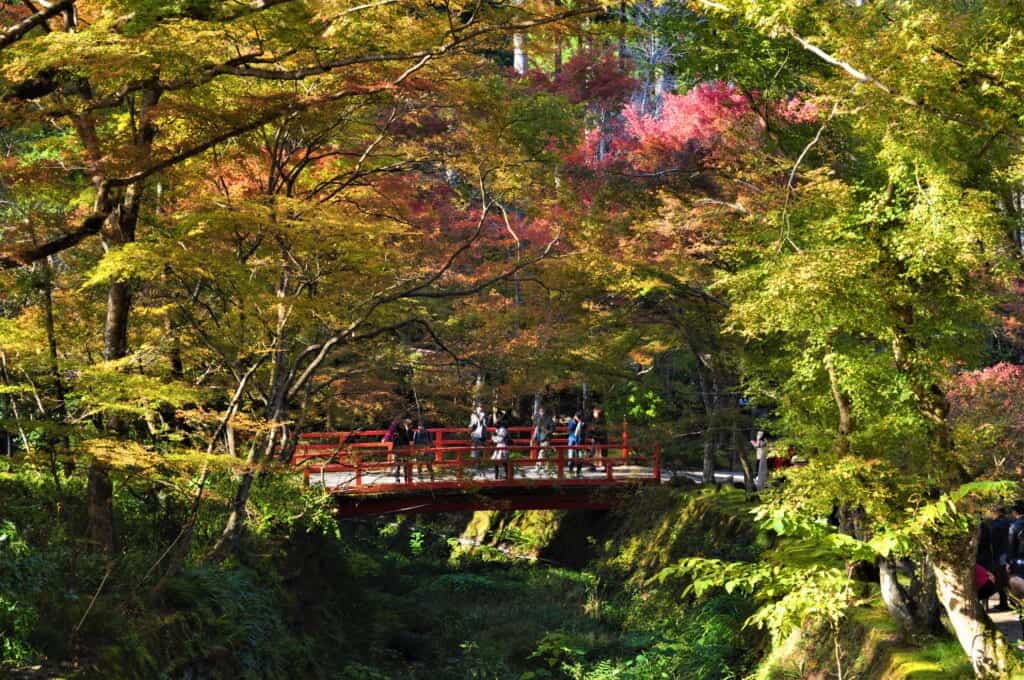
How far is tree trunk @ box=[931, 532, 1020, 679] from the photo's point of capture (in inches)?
406

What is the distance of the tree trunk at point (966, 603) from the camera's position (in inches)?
406

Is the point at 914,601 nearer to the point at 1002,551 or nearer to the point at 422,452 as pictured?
the point at 1002,551

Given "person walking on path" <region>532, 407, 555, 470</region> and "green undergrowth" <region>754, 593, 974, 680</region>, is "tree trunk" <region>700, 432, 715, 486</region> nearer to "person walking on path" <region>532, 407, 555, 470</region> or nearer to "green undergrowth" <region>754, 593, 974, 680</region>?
"person walking on path" <region>532, 407, 555, 470</region>

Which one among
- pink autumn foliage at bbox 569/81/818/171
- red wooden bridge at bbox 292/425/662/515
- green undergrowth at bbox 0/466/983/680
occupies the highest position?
pink autumn foliage at bbox 569/81/818/171

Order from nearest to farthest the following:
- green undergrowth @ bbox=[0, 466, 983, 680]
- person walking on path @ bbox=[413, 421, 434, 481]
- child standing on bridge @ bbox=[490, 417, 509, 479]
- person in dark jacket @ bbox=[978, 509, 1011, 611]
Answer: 1. green undergrowth @ bbox=[0, 466, 983, 680]
2. person in dark jacket @ bbox=[978, 509, 1011, 611]
3. person walking on path @ bbox=[413, 421, 434, 481]
4. child standing on bridge @ bbox=[490, 417, 509, 479]

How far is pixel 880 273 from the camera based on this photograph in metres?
10.8

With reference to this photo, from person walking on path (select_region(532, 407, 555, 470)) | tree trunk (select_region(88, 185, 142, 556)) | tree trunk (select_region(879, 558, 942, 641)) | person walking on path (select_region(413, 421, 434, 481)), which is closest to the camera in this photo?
tree trunk (select_region(879, 558, 942, 641))

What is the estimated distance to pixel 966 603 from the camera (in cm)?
1045

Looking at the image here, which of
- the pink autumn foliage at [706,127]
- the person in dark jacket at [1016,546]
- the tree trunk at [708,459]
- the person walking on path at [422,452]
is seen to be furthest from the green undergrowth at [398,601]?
the pink autumn foliage at [706,127]

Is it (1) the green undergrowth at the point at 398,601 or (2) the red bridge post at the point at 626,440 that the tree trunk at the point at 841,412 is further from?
(2) the red bridge post at the point at 626,440

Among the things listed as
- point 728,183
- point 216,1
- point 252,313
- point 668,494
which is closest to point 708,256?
point 728,183

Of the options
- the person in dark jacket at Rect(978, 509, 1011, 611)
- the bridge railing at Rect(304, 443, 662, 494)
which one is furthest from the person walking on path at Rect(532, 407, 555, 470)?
the person in dark jacket at Rect(978, 509, 1011, 611)

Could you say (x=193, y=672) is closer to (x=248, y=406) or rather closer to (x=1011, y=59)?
(x=248, y=406)

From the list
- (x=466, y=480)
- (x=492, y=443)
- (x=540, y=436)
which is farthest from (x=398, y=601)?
(x=540, y=436)
